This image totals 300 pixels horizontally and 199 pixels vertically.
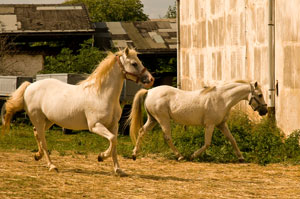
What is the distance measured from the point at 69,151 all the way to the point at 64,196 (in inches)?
218

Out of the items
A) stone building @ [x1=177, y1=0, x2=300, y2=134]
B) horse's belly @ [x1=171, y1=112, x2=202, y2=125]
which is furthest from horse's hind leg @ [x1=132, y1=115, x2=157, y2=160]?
stone building @ [x1=177, y1=0, x2=300, y2=134]

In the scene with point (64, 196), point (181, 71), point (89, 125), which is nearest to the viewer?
point (64, 196)

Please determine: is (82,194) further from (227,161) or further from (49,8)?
(49,8)

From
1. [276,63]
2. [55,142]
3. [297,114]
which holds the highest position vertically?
[276,63]

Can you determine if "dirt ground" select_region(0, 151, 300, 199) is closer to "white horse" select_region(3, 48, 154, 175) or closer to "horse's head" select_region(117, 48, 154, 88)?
"white horse" select_region(3, 48, 154, 175)

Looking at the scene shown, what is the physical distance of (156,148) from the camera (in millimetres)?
13977

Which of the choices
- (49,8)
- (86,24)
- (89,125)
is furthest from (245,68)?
(49,8)


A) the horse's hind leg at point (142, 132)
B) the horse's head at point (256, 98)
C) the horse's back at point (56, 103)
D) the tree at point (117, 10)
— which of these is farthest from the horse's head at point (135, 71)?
the tree at point (117, 10)

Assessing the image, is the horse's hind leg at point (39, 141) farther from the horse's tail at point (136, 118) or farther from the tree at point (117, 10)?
the tree at point (117, 10)

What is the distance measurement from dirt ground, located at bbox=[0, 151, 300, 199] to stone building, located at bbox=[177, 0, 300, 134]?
2.34 metres

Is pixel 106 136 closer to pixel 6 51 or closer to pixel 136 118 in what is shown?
pixel 136 118

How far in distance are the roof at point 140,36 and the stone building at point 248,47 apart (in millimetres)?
7981

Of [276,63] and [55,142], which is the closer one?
[276,63]

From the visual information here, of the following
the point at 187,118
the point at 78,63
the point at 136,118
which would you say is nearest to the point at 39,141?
the point at 136,118
